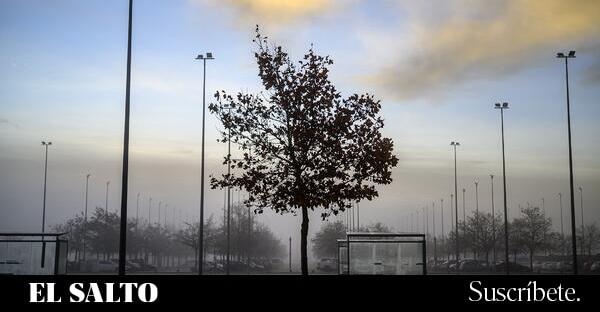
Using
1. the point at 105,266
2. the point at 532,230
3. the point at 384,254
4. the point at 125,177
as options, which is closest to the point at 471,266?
the point at 532,230

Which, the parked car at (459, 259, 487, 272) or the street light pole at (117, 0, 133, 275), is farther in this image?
the parked car at (459, 259, 487, 272)

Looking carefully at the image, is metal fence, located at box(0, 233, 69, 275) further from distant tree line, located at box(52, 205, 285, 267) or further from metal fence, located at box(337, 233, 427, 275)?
distant tree line, located at box(52, 205, 285, 267)

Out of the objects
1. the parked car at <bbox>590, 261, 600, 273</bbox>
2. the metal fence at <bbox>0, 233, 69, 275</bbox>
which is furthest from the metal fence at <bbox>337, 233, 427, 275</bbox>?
the parked car at <bbox>590, 261, 600, 273</bbox>

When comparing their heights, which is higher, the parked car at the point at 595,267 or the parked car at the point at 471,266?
the parked car at the point at 595,267

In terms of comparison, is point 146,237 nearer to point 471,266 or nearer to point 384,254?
point 471,266

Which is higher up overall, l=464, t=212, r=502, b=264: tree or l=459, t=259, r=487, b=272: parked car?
l=464, t=212, r=502, b=264: tree

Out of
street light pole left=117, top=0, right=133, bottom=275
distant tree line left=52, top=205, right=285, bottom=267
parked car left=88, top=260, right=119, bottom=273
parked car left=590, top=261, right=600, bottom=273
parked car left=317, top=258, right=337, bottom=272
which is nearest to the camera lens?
street light pole left=117, top=0, right=133, bottom=275

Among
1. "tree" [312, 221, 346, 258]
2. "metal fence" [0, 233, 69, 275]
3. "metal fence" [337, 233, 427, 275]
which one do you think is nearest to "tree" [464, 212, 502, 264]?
"tree" [312, 221, 346, 258]

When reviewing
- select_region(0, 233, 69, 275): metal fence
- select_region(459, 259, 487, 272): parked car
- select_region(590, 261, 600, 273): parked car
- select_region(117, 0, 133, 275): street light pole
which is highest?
select_region(117, 0, 133, 275): street light pole

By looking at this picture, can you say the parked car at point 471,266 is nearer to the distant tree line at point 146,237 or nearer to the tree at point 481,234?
the tree at point 481,234

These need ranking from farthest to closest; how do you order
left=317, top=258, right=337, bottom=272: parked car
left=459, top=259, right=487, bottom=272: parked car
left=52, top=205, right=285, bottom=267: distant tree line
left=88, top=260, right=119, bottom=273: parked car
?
1. left=52, top=205, right=285, bottom=267: distant tree line
2. left=459, top=259, right=487, bottom=272: parked car
3. left=317, top=258, right=337, bottom=272: parked car
4. left=88, top=260, right=119, bottom=273: parked car

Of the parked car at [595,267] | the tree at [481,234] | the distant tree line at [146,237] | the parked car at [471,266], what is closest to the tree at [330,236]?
the distant tree line at [146,237]
